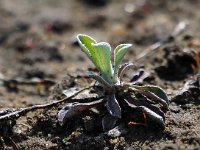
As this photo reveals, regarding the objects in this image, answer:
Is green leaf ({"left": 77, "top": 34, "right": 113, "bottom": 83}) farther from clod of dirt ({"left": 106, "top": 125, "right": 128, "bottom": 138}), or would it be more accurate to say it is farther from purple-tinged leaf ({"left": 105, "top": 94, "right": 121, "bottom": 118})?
clod of dirt ({"left": 106, "top": 125, "right": 128, "bottom": 138})

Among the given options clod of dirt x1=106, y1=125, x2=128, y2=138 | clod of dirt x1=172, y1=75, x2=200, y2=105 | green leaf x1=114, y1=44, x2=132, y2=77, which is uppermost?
green leaf x1=114, y1=44, x2=132, y2=77

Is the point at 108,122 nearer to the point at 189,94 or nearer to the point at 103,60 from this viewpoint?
the point at 103,60

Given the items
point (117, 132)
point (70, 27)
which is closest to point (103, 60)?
point (117, 132)

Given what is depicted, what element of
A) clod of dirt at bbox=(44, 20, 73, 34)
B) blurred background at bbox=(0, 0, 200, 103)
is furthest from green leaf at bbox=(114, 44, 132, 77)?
clod of dirt at bbox=(44, 20, 73, 34)

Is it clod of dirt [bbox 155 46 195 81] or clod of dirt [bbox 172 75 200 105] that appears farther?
clod of dirt [bbox 155 46 195 81]

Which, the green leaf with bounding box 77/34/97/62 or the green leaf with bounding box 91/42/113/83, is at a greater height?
the green leaf with bounding box 77/34/97/62

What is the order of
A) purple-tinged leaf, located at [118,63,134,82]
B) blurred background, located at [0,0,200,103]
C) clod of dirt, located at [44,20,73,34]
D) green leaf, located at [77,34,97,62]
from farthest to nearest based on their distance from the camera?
clod of dirt, located at [44,20,73,34] < blurred background, located at [0,0,200,103] < purple-tinged leaf, located at [118,63,134,82] < green leaf, located at [77,34,97,62]

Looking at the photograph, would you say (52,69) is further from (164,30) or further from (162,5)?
(162,5)
